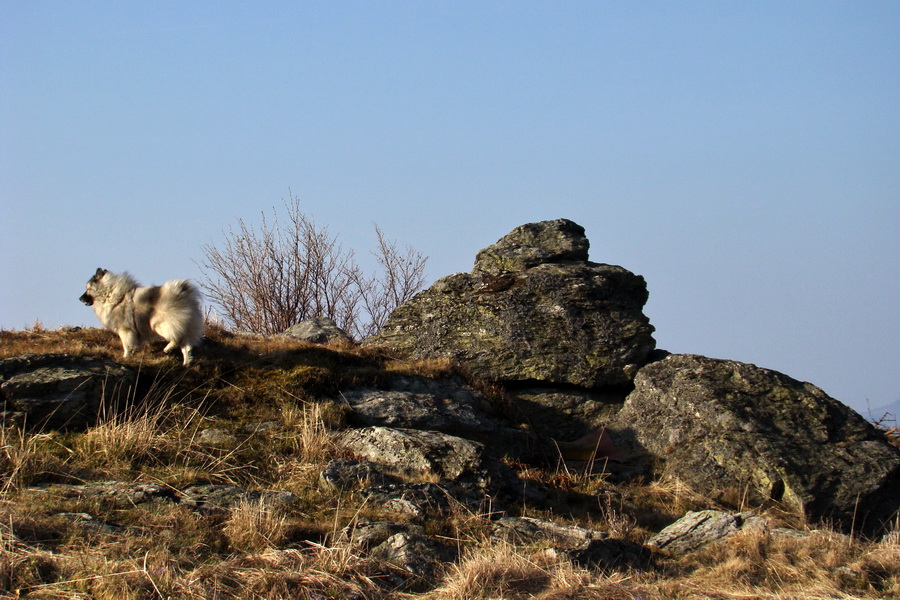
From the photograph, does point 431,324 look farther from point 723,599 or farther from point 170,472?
point 723,599

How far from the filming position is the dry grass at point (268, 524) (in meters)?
5.95

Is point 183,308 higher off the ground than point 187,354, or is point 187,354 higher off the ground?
point 183,308

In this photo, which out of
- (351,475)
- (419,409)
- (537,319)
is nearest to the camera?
(351,475)

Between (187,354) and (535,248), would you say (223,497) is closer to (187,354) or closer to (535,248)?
(187,354)

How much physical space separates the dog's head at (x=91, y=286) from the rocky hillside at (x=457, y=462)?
0.58 metres

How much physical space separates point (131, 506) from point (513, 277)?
26.4 ft

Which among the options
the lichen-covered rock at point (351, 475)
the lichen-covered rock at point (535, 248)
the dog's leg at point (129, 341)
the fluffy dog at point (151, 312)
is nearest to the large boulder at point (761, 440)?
the lichen-covered rock at point (535, 248)

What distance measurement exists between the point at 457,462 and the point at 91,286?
602cm

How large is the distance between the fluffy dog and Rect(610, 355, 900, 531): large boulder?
6.12 metres

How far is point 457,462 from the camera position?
9117mm

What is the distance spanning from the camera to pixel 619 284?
45.6 feet

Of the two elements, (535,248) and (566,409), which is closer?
(566,409)

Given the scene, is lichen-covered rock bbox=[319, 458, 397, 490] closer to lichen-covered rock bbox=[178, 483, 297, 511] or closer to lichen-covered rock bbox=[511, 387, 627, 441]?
lichen-covered rock bbox=[178, 483, 297, 511]

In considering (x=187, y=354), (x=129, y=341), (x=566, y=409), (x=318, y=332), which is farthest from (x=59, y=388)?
(x=566, y=409)
